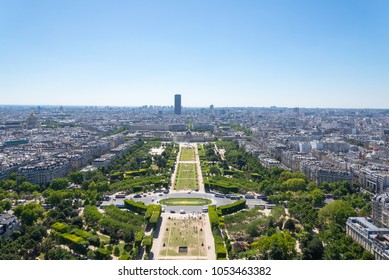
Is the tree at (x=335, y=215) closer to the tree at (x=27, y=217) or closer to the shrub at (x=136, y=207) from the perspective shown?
the shrub at (x=136, y=207)

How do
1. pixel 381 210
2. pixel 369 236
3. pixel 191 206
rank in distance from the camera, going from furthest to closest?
1. pixel 191 206
2. pixel 381 210
3. pixel 369 236

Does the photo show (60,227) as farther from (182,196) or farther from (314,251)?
(314,251)

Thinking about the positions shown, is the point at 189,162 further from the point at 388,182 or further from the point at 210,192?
the point at 388,182

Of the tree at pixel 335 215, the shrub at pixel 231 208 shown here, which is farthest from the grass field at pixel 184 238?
the tree at pixel 335 215

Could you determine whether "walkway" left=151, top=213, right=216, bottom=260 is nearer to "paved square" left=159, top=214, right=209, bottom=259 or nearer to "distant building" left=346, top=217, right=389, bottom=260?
"paved square" left=159, top=214, right=209, bottom=259

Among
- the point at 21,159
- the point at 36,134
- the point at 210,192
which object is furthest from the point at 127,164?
the point at 36,134

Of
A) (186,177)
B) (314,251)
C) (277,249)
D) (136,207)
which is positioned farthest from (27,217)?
(186,177)
